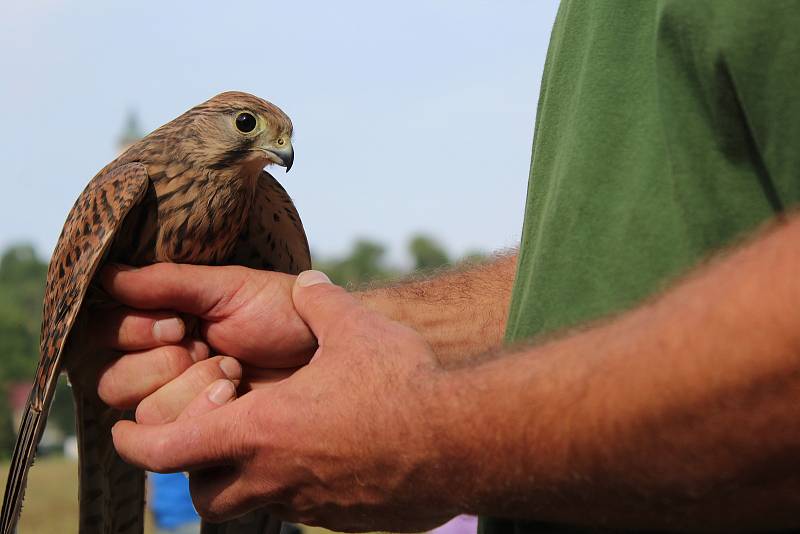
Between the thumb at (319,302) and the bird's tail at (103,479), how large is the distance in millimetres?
1097

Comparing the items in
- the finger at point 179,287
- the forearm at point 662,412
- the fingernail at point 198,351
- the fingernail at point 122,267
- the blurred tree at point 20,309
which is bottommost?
the forearm at point 662,412

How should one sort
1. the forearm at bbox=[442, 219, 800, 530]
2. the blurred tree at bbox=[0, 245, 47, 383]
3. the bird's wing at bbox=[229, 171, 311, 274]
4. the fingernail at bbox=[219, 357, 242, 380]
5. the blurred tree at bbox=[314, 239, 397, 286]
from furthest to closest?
the blurred tree at bbox=[314, 239, 397, 286], the blurred tree at bbox=[0, 245, 47, 383], the bird's wing at bbox=[229, 171, 311, 274], the fingernail at bbox=[219, 357, 242, 380], the forearm at bbox=[442, 219, 800, 530]

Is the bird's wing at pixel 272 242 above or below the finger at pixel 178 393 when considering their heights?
above

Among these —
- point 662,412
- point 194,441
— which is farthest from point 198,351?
point 662,412

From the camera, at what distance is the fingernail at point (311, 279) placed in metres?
3.18

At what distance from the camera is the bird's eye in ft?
13.5

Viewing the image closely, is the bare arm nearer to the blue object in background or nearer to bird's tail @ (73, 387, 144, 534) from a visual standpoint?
bird's tail @ (73, 387, 144, 534)

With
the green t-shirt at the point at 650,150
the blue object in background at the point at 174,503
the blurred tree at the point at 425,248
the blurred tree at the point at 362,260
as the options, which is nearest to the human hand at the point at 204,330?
the green t-shirt at the point at 650,150

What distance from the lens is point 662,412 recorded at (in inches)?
69.1

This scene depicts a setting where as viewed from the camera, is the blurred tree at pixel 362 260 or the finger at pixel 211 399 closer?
the finger at pixel 211 399

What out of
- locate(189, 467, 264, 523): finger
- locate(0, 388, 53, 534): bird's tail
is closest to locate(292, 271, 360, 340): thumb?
locate(189, 467, 264, 523): finger

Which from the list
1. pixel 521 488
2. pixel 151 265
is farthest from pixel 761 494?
pixel 151 265

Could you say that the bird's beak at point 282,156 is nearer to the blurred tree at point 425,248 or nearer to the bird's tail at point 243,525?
the bird's tail at point 243,525

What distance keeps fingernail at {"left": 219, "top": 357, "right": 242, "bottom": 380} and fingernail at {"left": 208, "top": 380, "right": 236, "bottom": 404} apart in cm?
26
